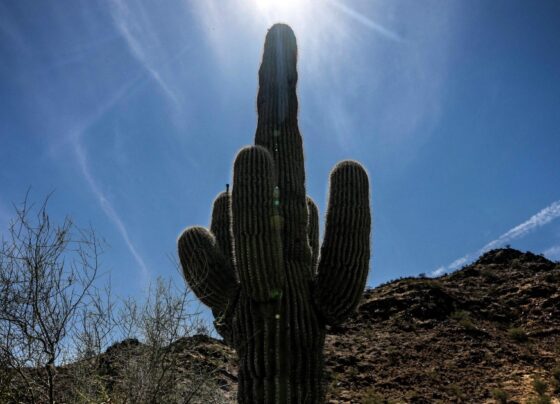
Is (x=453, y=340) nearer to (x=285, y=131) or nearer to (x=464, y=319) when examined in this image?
(x=464, y=319)

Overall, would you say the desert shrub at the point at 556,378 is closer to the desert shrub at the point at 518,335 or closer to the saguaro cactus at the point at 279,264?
the desert shrub at the point at 518,335

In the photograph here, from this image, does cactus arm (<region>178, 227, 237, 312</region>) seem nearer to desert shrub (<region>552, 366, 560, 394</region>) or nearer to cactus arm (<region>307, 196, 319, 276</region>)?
cactus arm (<region>307, 196, 319, 276</region>)

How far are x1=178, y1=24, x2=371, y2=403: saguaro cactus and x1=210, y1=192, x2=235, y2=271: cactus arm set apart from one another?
0.03 metres

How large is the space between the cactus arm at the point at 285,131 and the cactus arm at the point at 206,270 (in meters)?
0.95

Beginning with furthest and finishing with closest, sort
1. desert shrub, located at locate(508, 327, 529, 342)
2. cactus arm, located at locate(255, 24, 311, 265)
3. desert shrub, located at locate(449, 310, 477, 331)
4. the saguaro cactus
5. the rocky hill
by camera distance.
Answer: desert shrub, located at locate(449, 310, 477, 331), desert shrub, located at locate(508, 327, 529, 342), the rocky hill, cactus arm, located at locate(255, 24, 311, 265), the saguaro cactus

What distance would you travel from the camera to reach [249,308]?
6.36 meters

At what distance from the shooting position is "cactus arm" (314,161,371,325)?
6.61 metres

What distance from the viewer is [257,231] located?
20.2 ft

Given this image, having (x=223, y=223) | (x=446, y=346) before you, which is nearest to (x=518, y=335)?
(x=446, y=346)

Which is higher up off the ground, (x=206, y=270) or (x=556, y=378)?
(x=206, y=270)

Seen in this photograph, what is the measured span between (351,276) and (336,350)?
1016 centimetres

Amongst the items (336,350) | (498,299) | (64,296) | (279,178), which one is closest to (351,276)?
(279,178)

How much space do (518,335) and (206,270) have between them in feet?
37.9

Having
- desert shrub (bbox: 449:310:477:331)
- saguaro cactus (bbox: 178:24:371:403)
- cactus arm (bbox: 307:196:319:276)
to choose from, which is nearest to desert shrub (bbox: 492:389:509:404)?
desert shrub (bbox: 449:310:477:331)
